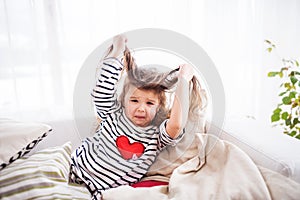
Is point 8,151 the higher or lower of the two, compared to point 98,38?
lower

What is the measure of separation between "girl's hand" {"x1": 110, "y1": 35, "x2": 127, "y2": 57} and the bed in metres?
0.33

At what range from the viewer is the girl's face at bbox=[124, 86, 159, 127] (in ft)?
3.02

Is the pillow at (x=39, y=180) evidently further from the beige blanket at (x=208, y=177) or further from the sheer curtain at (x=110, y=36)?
the sheer curtain at (x=110, y=36)

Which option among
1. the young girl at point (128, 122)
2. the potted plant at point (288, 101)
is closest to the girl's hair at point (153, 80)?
the young girl at point (128, 122)

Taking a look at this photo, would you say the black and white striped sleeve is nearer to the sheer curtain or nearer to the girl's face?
the girl's face

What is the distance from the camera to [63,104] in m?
1.83

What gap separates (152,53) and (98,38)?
3.13 ft

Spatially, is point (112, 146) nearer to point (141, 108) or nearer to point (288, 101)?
point (141, 108)

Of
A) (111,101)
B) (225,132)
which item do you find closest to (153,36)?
(111,101)

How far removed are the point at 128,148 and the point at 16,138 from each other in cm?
35

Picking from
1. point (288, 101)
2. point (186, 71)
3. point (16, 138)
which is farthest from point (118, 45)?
point (288, 101)

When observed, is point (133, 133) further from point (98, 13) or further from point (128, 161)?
point (98, 13)

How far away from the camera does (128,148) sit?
39.5 inches

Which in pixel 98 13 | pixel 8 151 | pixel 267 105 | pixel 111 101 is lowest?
pixel 267 105
